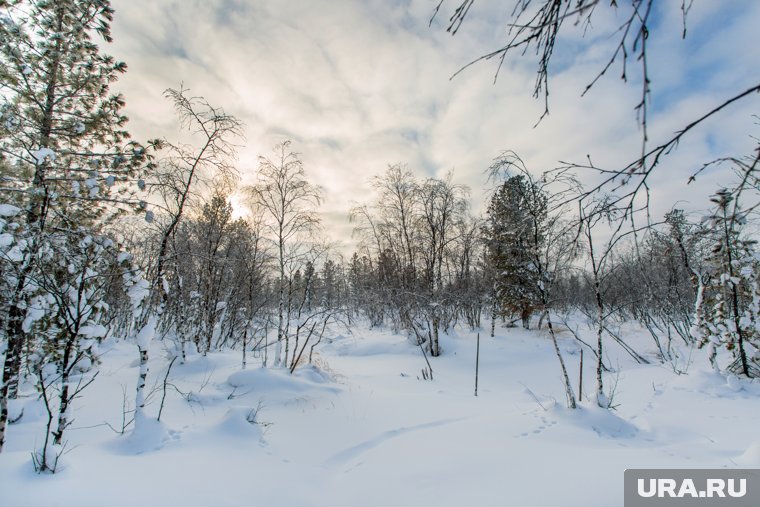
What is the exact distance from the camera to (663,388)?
705 centimetres

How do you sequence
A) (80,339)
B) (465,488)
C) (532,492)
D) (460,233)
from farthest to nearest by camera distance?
(460,233) → (80,339) → (465,488) → (532,492)

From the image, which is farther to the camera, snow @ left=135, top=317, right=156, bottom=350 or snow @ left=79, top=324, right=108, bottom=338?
snow @ left=135, top=317, right=156, bottom=350

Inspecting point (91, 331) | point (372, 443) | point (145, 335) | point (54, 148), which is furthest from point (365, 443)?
point (54, 148)

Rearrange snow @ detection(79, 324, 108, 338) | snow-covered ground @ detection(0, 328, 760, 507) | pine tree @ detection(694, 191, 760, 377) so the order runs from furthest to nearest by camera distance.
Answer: pine tree @ detection(694, 191, 760, 377)
snow @ detection(79, 324, 108, 338)
snow-covered ground @ detection(0, 328, 760, 507)

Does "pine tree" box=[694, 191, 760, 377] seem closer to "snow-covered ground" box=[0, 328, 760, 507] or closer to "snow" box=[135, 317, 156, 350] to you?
"snow-covered ground" box=[0, 328, 760, 507]

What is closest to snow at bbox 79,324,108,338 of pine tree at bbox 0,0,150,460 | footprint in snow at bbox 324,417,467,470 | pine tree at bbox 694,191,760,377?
pine tree at bbox 0,0,150,460

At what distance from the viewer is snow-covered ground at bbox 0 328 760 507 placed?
301cm

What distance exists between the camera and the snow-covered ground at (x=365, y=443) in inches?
118

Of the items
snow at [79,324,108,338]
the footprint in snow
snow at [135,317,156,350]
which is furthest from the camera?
the footprint in snow

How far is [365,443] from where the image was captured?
16.6 ft

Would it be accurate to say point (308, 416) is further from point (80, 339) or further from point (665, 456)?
point (665, 456)

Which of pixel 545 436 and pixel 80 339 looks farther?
pixel 545 436

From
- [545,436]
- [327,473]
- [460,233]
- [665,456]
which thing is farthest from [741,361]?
[460,233]

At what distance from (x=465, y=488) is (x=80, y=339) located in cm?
492
